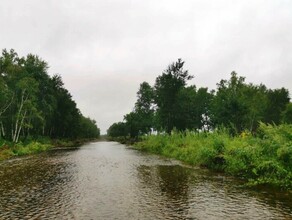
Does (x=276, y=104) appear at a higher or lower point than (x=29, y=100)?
higher

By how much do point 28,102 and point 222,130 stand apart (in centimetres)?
3716

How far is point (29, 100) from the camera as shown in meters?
52.7

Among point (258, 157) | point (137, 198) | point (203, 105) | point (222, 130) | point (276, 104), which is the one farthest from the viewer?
point (203, 105)

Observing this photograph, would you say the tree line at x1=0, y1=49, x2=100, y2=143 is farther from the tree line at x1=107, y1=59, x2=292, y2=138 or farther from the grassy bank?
the grassy bank

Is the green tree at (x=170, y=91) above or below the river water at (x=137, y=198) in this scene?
above

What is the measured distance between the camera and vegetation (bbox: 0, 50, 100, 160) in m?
48.7

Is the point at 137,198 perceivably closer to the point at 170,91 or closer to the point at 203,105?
the point at 170,91

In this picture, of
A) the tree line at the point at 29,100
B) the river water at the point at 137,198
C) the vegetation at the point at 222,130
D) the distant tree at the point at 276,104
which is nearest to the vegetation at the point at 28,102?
the tree line at the point at 29,100

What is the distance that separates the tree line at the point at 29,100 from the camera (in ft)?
164

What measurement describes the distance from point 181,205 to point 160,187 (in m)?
3.62

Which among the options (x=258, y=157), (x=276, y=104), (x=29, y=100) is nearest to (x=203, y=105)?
(x=276, y=104)

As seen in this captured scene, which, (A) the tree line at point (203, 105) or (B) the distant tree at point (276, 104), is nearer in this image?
(A) the tree line at point (203, 105)

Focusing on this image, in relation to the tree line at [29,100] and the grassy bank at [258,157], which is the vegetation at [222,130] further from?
the tree line at [29,100]

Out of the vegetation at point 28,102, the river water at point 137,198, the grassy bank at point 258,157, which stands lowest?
the river water at point 137,198
